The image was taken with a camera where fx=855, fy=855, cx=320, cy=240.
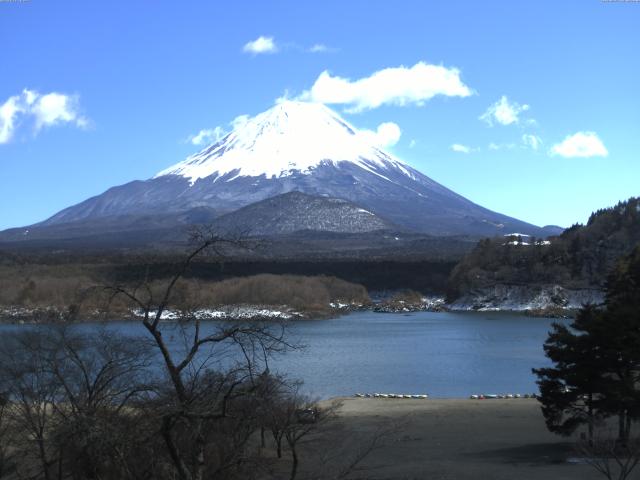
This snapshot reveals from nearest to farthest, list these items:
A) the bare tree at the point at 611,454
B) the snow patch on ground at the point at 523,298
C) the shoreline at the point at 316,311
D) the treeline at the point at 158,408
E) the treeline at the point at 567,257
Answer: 1. the treeline at the point at 158,408
2. the bare tree at the point at 611,454
3. the shoreline at the point at 316,311
4. the snow patch on ground at the point at 523,298
5. the treeline at the point at 567,257

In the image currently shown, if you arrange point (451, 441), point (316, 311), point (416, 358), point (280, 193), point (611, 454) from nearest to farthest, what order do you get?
point (611, 454) → point (451, 441) → point (416, 358) → point (316, 311) → point (280, 193)

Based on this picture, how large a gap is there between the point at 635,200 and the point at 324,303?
1001 inches

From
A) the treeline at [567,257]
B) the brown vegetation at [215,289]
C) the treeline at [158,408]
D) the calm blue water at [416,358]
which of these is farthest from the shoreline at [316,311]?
the treeline at [158,408]

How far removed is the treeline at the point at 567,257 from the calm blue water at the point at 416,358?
1597 centimetres

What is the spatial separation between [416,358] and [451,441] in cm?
1565

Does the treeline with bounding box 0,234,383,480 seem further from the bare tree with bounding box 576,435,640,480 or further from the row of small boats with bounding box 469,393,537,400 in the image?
the row of small boats with bounding box 469,393,537,400

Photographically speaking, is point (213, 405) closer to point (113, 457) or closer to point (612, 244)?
point (113, 457)

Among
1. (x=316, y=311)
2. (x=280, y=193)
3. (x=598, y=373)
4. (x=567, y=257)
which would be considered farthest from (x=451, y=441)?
(x=280, y=193)

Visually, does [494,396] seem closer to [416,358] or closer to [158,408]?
[416,358]

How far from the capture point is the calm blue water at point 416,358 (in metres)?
24.3

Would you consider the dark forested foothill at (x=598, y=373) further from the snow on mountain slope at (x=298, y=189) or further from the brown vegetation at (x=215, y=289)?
the snow on mountain slope at (x=298, y=189)

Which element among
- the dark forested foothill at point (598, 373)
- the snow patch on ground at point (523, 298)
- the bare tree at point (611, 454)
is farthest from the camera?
the snow patch on ground at point (523, 298)

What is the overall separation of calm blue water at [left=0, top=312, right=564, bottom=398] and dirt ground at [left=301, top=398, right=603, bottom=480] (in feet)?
7.50

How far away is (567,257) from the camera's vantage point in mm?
65438
